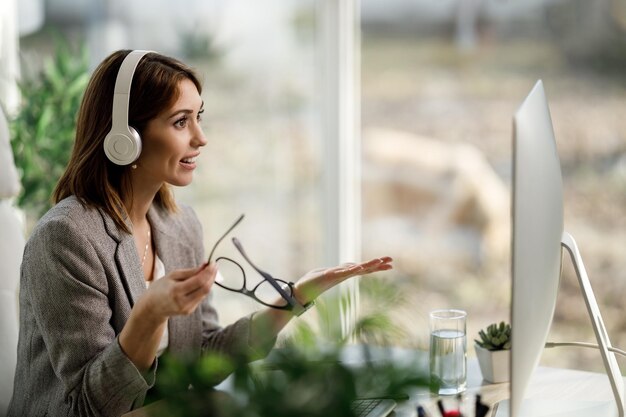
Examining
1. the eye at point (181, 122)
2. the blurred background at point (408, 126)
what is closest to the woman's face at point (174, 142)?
the eye at point (181, 122)

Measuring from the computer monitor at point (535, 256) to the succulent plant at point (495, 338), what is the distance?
0.14m

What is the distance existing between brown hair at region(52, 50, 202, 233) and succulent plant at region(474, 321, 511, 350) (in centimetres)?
70

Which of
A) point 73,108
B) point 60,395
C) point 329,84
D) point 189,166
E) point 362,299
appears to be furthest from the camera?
point 329,84

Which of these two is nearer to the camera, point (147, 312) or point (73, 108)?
point (147, 312)

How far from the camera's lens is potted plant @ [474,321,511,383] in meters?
1.66

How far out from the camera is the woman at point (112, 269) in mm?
1488

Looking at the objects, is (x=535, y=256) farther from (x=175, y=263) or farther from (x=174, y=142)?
(x=175, y=263)

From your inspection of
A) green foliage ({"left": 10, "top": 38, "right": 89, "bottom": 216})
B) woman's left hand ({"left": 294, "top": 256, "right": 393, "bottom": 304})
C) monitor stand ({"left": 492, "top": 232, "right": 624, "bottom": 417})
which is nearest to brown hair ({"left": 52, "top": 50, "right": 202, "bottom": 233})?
woman's left hand ({"left": 294, "top": 256, "right": 393, "bottom": 304})

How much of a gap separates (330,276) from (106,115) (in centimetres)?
52

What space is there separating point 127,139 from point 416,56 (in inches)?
74.5

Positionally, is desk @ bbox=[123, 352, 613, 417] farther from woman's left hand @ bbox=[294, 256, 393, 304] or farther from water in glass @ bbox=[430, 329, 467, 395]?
woman's left hand @ bbox=[294, 256, 393, 304]

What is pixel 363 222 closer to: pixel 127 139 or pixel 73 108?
pixel 73 108

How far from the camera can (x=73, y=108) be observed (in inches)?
107

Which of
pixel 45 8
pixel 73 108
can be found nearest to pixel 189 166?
pixel 73 108
